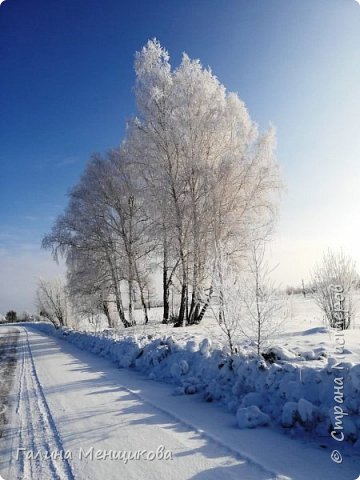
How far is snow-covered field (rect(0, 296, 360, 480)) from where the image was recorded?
3.33m

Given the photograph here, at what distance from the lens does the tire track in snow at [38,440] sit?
330cm

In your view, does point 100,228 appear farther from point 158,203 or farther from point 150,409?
point 150,409

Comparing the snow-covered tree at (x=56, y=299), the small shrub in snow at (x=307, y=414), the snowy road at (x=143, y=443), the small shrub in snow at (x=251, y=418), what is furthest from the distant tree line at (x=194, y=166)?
the snow-covered tree at (x=56, y=299)

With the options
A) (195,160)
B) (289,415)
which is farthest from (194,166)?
(289,415)

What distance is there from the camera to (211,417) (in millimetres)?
4703

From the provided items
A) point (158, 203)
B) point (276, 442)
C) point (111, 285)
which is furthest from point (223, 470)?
point (111, 285)

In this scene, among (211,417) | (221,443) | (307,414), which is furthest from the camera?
(211,417)

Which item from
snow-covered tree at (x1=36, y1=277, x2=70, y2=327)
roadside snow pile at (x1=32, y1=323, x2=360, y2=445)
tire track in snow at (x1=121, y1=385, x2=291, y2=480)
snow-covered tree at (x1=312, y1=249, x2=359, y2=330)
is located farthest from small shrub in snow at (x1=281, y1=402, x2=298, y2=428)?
snow-covered tree at (x1=36, y1=277, x2=70, y2=327)

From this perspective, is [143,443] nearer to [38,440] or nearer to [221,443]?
[221,443]

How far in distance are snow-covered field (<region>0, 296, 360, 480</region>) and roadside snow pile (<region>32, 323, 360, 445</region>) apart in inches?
0.5

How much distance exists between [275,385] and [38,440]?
287cm

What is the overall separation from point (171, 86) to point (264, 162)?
14.8ft

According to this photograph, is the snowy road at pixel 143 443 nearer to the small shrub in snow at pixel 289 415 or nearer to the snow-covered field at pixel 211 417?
the snow-covered field at pixel 211 417

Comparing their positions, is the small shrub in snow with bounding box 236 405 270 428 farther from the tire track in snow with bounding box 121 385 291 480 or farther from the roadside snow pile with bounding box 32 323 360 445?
the tire track in snow with bounding box 121 385 291 480
